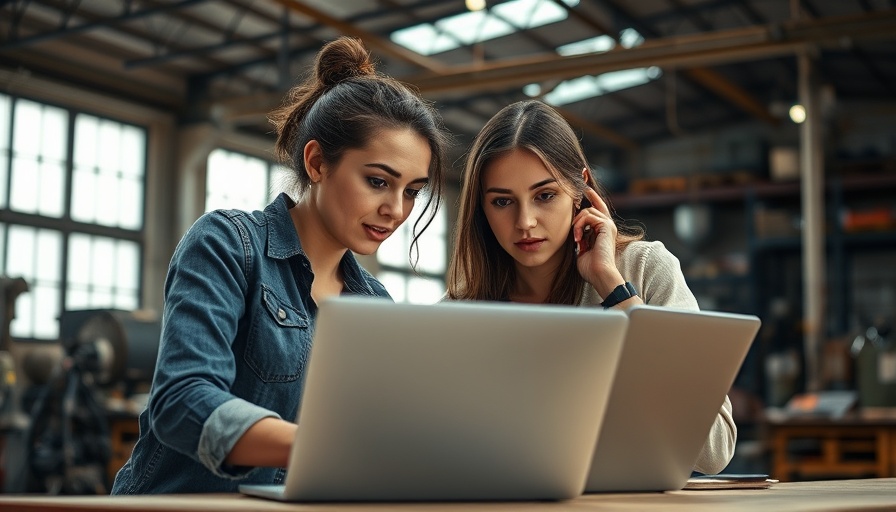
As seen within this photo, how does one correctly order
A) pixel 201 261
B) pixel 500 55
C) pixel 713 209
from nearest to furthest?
pixel 201 261
pixel 500 55
pixel 713 209

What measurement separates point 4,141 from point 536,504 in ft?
32.0

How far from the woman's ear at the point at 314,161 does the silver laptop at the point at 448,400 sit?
0.74 m

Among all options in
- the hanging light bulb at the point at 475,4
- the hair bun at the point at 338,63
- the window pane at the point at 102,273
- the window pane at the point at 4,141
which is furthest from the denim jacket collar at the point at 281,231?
the window pane at the point at 102,273

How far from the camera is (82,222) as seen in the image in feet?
34.3

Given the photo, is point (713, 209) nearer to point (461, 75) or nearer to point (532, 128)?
point (461, 75)

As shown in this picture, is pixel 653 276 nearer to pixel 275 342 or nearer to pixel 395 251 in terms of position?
pixel 275 342

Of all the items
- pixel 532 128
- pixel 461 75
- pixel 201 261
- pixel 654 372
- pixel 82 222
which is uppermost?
pixel 461 75

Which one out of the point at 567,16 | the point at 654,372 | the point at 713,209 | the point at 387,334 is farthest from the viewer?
the point at 713,209

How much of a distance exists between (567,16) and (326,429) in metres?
10.7

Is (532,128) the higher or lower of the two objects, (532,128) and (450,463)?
the higher

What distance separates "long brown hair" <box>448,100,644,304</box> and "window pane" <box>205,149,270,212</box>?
9541 mm

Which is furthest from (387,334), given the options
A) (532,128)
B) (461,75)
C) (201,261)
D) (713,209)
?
(713,209)

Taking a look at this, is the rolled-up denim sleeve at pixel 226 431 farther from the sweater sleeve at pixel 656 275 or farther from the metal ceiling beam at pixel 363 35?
the metal ceiling beam at pixel 363 35

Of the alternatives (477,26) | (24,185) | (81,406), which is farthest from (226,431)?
(477,26)
